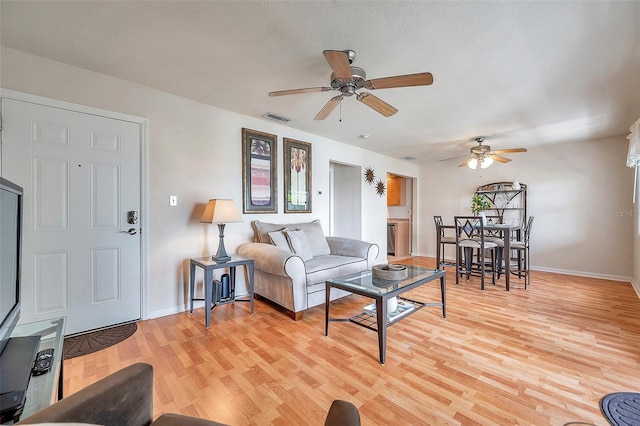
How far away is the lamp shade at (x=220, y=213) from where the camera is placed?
269 cm

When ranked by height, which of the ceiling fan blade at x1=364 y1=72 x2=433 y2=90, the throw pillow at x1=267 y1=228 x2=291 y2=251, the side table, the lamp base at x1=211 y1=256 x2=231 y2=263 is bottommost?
the side table

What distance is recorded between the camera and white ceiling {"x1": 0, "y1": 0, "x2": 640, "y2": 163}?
1.68m

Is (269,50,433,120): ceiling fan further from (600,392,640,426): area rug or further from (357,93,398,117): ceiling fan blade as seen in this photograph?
(600,392,640,426): area rug

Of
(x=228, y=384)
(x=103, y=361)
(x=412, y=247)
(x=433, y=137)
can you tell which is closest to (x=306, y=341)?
(x=228, y=384)

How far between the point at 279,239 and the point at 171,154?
4.75ft

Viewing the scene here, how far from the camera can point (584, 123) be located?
3.64 metres

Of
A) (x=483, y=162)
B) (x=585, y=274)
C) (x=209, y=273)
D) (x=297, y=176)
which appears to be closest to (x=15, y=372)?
(x=209, y=273)

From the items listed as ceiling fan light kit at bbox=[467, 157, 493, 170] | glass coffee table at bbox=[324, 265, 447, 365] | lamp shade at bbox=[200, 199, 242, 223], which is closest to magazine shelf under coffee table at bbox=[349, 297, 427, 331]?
glass coffee table at bbox=[324, 265, 447, 365]

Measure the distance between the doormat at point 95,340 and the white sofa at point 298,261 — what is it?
1.27m

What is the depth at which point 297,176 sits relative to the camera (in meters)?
4.02

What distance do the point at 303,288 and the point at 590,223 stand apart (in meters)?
5.09

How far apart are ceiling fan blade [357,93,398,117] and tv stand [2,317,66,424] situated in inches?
92.5

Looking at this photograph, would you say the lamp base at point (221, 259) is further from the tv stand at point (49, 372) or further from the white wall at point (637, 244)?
the white wall at point (637, 244)

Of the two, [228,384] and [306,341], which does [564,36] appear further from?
[228,384]
